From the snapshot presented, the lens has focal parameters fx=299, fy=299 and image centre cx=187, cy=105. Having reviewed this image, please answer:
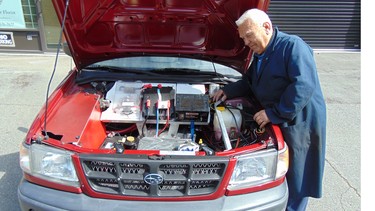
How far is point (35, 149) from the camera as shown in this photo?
186 cm

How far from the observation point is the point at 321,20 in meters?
8.41

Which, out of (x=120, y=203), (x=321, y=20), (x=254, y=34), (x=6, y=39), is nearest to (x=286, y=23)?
(x=321, y=20)

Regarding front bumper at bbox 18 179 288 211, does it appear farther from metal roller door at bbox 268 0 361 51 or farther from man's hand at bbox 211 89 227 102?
metal roller door at bbox 268 0 361 51

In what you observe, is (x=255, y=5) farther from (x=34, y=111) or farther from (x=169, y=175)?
(x=34, y=111)

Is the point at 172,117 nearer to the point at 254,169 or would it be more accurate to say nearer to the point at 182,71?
the point at 182,71

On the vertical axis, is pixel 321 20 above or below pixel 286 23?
above

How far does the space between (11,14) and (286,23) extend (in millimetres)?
7222

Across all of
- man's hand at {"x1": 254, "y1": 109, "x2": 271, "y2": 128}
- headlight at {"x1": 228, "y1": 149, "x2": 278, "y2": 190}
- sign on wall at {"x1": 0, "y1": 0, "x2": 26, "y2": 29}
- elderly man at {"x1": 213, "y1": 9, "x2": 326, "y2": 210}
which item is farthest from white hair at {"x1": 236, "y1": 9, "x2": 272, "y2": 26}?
sign on wall at {"x1": 0, "y1": 0, "x2": 26, "y2": 29}

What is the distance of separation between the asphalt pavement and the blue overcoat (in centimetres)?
72

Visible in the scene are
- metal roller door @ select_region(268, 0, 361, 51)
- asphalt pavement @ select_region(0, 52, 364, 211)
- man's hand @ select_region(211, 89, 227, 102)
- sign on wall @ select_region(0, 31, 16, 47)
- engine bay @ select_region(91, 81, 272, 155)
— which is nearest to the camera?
engine bay @ select_region(91, 81, 272, 155)

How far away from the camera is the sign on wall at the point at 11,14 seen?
24.0 feet

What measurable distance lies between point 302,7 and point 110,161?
799cm

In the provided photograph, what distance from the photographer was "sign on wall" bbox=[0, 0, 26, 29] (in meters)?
7.31
